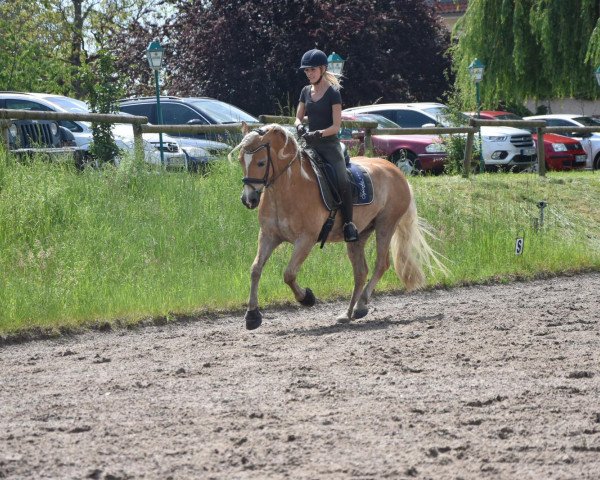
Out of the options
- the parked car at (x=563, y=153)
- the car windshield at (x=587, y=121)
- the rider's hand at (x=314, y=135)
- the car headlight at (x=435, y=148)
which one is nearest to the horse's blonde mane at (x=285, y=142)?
the rider's hand at (x=314, y=135)

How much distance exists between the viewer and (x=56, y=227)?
13844 mm

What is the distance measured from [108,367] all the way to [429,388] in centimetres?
261

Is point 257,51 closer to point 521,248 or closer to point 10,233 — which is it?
point 521,248

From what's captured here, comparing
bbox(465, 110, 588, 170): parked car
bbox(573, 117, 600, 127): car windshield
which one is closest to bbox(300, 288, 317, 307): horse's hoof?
bbox(465, 110, 588, 170): parked car

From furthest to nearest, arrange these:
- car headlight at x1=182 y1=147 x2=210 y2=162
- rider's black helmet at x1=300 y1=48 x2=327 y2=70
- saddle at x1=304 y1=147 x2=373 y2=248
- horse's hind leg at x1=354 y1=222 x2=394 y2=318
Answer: car headlight at x1=182 y1=147 x2=210 y2=162
horse's hind leg at x1=354 y1=222 x2=394 y2=318
saddle at x1=304 y1=147 x2=373 y2=248
rider's black helmet at x1=300 y1=48 x2=327 y2=70

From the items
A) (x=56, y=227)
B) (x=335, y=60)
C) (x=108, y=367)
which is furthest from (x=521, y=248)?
(x=335, y=60)

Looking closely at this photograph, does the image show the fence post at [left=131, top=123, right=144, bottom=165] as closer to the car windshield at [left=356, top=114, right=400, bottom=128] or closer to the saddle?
the saddle

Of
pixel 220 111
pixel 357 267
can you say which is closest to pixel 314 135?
pixel 357 267

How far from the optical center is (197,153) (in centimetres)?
1877

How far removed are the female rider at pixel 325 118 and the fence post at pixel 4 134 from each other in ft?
16.0

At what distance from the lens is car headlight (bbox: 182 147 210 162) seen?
17.8 metres

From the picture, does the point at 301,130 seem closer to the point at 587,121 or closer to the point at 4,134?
the point at 4,134

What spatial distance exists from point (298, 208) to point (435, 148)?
555 inches

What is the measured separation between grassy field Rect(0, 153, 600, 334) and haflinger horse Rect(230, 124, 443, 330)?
1343 millimetres
